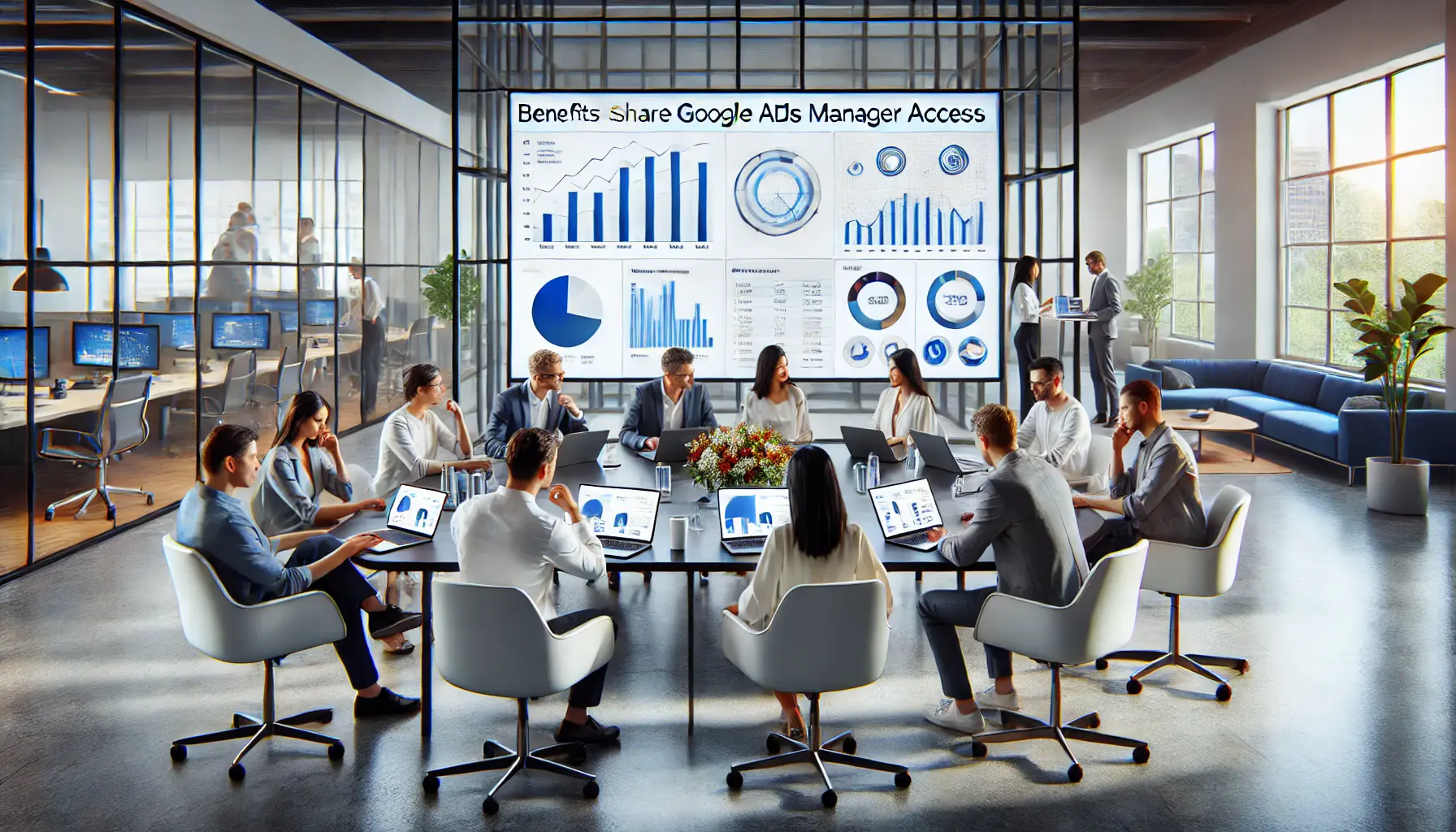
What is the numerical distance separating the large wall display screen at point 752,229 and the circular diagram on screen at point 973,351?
16 millimetres

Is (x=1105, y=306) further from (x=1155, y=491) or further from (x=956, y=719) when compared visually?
(x=956, y=719)

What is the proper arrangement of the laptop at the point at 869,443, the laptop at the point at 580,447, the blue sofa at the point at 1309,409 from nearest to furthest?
the laptop at the point at 580,447
the laptop at the point at 869,443
the blue sofa at the point at 1309,409

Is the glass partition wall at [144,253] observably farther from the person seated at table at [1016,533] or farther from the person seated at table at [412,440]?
the person seated at table at [1016,533]

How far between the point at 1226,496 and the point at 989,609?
1437 mm

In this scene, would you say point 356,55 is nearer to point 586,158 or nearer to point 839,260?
point 586,158

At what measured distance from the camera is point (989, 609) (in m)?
3.97

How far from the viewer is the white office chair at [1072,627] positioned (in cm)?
Result: 381

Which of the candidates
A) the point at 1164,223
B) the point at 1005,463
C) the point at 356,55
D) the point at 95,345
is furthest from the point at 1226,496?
the point at 1164,223

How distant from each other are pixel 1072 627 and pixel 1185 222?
15548mm

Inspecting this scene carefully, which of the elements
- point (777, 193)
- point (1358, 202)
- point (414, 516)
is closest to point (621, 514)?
point (414, 516)

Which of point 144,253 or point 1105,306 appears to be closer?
point 144,253

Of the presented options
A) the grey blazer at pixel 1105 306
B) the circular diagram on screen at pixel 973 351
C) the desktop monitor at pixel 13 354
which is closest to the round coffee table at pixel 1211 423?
the grey blazer at pixel 1105 306

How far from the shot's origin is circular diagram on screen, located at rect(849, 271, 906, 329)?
26.0 feet

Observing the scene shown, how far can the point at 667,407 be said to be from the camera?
257 inches
